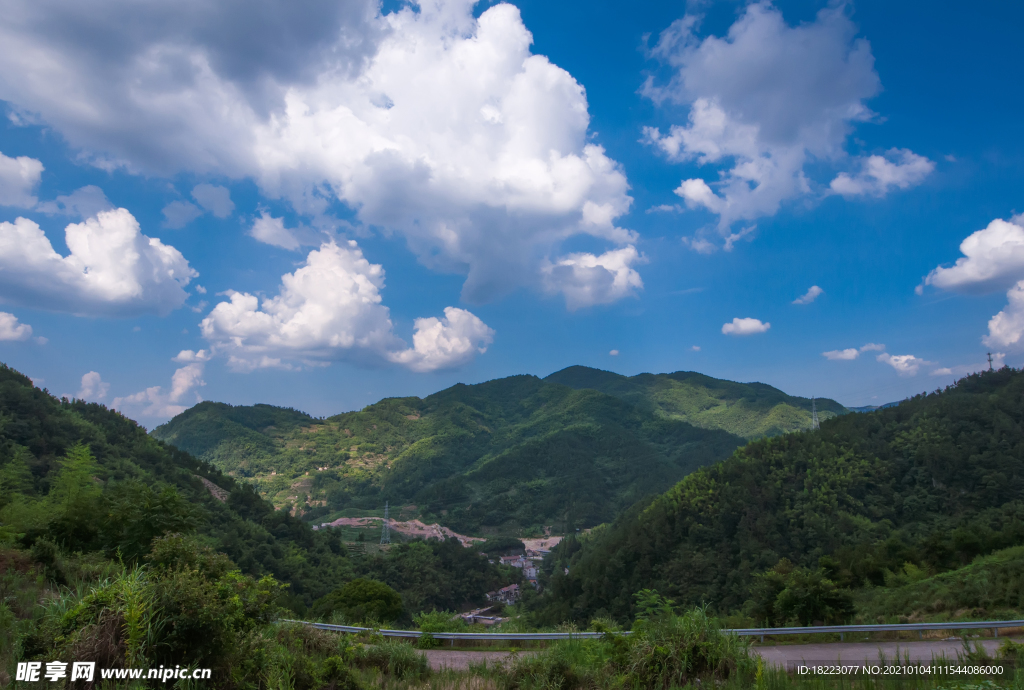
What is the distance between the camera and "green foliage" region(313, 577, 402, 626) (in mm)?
23141

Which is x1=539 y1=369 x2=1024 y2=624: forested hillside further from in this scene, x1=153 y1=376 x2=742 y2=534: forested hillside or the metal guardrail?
x1=153 y1=376 x2=742 y2=534: forested hillside

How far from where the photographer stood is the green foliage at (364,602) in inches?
911

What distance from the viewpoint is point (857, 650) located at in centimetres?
931

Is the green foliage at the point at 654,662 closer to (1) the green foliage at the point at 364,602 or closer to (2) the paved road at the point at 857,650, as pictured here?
(2) the paved road at the point at 857,650

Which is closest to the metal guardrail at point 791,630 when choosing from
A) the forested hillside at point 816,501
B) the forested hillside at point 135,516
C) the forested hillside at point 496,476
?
the forested hillside at point 135,516

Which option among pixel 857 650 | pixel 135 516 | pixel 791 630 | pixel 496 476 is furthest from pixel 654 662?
Answer: pixel 496 476

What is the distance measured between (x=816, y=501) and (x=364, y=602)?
44342 mm

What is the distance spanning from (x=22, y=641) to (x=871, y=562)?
32111 millimetres

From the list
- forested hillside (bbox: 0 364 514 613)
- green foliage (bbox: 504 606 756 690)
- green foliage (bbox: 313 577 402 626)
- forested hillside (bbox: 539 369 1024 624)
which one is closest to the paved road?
green foliage (bbox: 504 606 756 690)

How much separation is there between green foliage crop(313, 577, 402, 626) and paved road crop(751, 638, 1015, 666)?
18219mm

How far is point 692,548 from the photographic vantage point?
161 ft

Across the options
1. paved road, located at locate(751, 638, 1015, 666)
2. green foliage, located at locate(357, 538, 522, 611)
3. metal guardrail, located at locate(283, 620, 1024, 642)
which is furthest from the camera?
green foliage, located at locate(357, 538, 522, 611)

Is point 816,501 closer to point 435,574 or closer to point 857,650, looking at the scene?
point 857,650

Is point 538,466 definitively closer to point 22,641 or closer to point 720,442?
point 720,442
